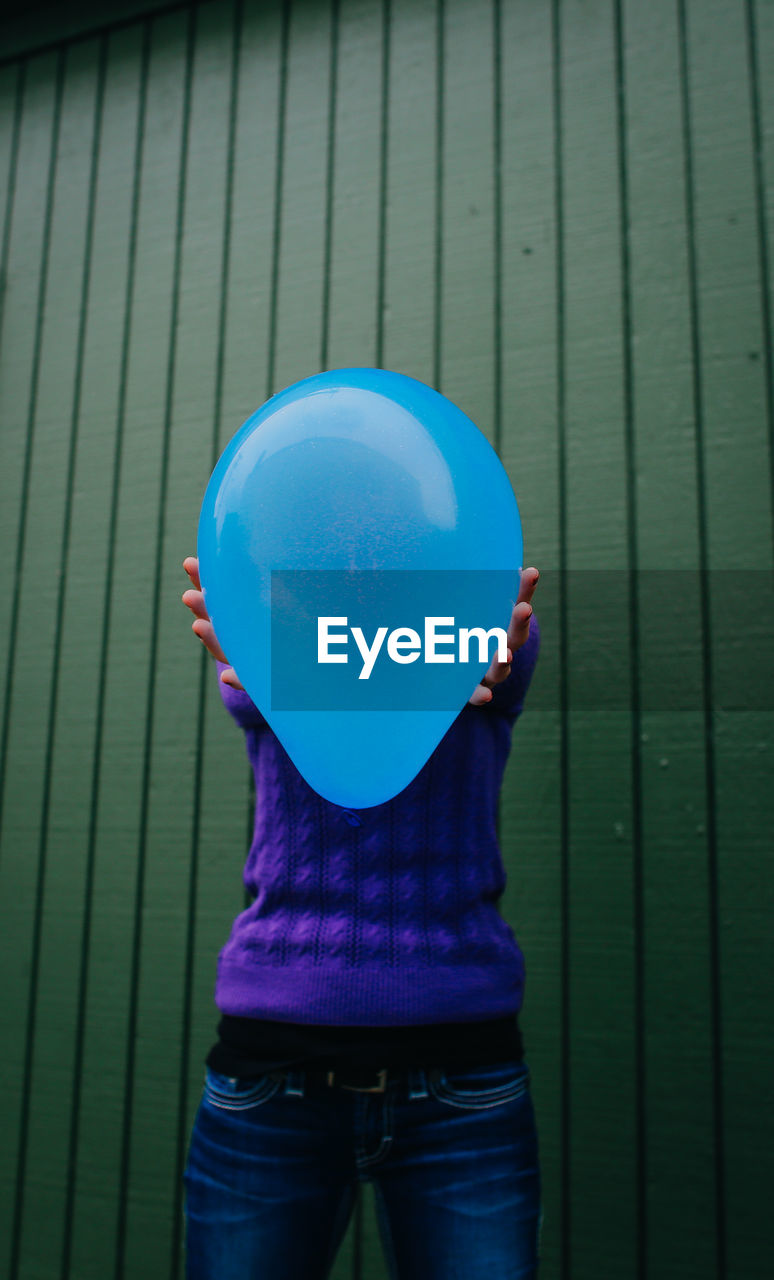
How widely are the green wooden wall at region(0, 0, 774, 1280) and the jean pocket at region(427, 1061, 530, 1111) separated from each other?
0.57 metres

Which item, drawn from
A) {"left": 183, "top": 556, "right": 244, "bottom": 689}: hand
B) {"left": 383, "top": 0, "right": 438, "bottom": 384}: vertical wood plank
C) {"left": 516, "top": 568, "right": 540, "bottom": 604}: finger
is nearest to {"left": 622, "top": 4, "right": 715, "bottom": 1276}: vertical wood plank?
{"left": 383, "top": 0, "right": 438, "bottom": 384}: vertical wood plank

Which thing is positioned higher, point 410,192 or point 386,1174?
point 410,192

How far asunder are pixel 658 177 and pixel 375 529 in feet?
3.71

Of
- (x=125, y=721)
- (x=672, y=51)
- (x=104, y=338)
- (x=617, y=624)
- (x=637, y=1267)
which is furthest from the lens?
(x=104, y=338)

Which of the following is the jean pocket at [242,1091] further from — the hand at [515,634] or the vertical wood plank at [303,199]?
the vertical wood plank at [303,199]

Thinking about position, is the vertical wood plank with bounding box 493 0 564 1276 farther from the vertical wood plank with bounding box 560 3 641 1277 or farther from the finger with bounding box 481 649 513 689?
the finger with bounding box 481 649 513 689

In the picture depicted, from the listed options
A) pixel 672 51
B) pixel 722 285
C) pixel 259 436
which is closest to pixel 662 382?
pixel 722 285

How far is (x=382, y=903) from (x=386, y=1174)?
0.23 metres

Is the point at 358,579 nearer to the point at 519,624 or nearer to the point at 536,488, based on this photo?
the point at 519,624

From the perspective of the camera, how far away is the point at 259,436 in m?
0.80

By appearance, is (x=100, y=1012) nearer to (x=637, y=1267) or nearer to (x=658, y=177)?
(x=637, y=1267)

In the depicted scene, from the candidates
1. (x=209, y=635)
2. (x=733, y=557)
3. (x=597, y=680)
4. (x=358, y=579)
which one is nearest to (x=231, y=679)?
(x=209, y=635)

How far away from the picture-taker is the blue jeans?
2.69ft

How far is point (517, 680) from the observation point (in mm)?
931
